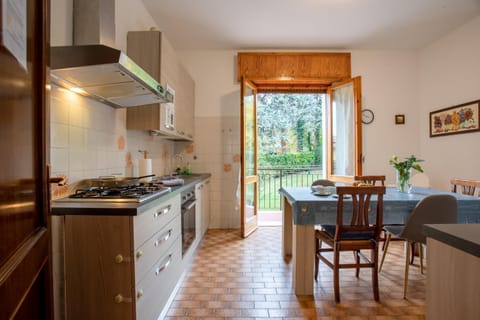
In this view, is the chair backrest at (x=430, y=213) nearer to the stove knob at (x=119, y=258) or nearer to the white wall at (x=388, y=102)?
the stove knob at (x=119, y=258)

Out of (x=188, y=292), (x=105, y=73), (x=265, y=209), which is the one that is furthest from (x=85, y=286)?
(x=265, y=209)

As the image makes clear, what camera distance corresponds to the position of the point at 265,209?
5.87m

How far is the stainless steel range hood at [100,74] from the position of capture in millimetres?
1352

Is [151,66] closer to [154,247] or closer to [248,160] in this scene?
[154,247]

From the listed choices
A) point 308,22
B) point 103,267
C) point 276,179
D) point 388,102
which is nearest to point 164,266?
point 103,267

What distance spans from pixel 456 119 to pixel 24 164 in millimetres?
4309

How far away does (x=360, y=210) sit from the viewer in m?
1.98

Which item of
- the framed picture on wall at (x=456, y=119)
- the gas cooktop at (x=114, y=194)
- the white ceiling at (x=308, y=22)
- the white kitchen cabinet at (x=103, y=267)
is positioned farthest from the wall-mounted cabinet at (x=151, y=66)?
the framed picture on wall at (x=456, y=119)

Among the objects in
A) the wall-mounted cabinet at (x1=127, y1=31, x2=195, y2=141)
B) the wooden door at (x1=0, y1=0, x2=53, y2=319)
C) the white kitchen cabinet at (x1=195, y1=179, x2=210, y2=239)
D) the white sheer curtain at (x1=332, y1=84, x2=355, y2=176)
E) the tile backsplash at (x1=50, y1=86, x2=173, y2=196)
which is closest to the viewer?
the wooden door at (x1=0, y1=0, x2=53, y2=319)

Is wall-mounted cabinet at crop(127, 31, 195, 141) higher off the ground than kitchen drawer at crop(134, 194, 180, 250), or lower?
higher

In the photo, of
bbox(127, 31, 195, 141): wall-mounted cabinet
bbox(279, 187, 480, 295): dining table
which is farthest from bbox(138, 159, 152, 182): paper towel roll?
bbox(279, 187, 480, 295): dining table

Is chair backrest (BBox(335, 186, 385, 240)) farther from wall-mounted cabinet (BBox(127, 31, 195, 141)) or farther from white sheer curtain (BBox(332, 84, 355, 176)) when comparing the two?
white sheer curtain (BBox(332, 84, 355, 176))

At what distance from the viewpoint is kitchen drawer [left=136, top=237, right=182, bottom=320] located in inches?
55.6

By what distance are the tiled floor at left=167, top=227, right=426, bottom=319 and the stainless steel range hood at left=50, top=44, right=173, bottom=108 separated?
5.29 feet
